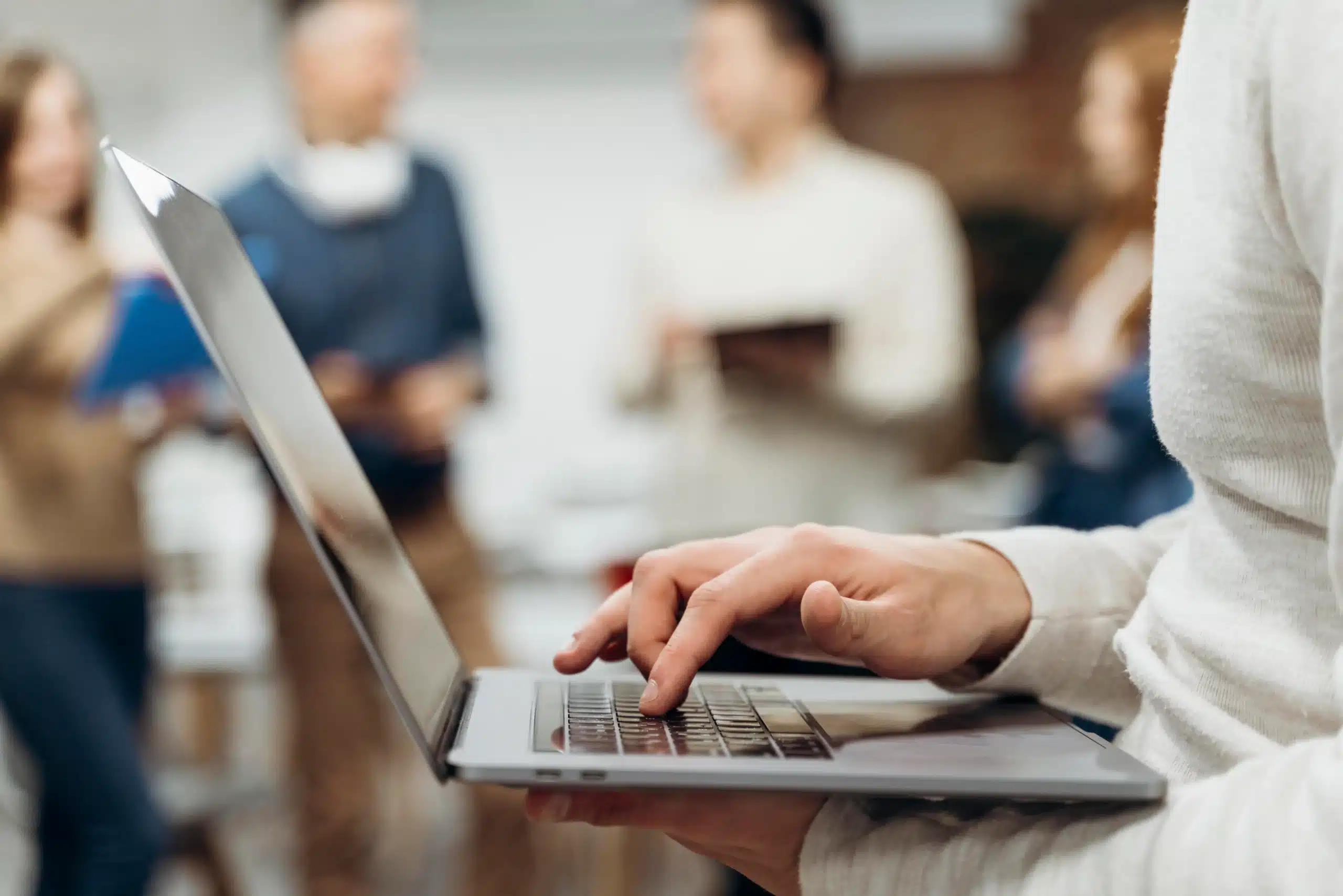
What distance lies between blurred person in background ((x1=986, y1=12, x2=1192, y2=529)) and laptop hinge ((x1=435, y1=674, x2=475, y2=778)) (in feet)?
3.76

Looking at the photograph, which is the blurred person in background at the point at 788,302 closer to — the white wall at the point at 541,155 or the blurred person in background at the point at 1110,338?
the blurred person in background at the point at 1110,338

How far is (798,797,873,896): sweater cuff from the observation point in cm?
56

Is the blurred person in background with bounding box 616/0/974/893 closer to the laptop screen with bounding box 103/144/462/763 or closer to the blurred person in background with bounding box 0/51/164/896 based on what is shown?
the blurred person in background with bounding box 0/51/164/896

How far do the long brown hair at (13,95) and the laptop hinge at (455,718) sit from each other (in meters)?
1.65

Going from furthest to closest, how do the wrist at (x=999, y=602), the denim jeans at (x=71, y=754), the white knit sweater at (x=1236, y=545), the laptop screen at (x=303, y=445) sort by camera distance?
1. the denim jeans at (x=71, y=754)
2. the wrist at (x=999, y=602)
3. the laptop screen at (x=303, y=445)
4. the white knit sweater at (x=1236, y=545)

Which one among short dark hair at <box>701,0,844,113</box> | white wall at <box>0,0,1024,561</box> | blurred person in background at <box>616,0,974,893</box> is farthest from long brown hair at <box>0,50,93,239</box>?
white wall at <box>0,0,1024,561</box>

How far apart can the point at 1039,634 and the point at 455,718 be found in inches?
11.1

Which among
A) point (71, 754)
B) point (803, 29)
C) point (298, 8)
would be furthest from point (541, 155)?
point (71, 754)

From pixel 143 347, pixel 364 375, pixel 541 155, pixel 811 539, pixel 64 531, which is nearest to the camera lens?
pixel 811 539

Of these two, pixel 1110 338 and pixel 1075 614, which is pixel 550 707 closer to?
pixel 1075 614

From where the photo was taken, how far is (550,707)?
647 millimetres

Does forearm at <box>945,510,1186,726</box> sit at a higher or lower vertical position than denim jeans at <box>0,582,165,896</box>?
higher

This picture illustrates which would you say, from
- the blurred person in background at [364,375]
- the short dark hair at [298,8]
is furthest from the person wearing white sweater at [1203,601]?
the short dark hair at [298,8]

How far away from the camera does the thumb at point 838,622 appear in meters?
0.57
